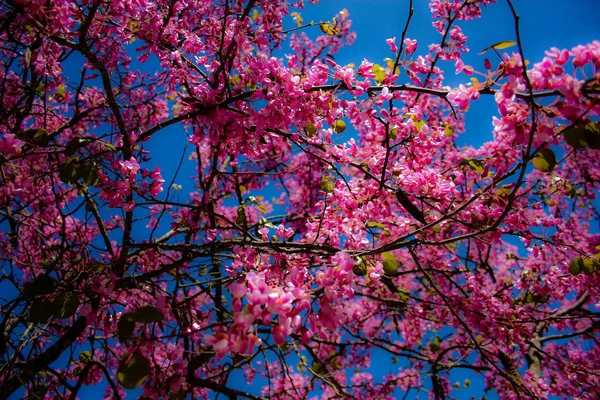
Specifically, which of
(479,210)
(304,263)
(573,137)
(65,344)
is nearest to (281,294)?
(304,263)

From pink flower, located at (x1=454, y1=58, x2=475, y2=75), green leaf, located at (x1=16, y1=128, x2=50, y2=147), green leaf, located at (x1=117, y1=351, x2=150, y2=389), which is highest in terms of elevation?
pink flower, located at (x1=454, y1=58, x2=475, y2=75)

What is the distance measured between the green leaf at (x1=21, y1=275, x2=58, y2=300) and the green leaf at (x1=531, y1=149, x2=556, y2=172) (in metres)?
2.29

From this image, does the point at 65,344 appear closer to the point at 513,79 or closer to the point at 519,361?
the point at 513,79

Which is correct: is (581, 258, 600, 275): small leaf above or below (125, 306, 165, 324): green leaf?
above

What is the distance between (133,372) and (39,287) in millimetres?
862

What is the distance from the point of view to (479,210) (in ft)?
8.10

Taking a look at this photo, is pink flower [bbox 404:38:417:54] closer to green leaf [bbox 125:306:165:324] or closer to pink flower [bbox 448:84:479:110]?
pink flower [bbox 448:84:479:110]

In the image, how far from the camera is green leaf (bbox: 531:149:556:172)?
1.47 meters

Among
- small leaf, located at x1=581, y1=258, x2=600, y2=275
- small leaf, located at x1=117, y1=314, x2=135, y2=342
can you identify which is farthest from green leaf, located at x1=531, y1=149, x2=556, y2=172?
small leaf, located at x1=117, y1=314, x2=135, y2=342

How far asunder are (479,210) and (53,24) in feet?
9.52

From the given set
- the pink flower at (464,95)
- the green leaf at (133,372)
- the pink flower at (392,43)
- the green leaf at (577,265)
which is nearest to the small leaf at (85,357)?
the green leaf at (133,372)

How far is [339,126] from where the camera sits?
254 centimetres

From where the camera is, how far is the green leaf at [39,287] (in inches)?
65.1

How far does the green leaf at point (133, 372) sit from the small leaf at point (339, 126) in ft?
6.08
